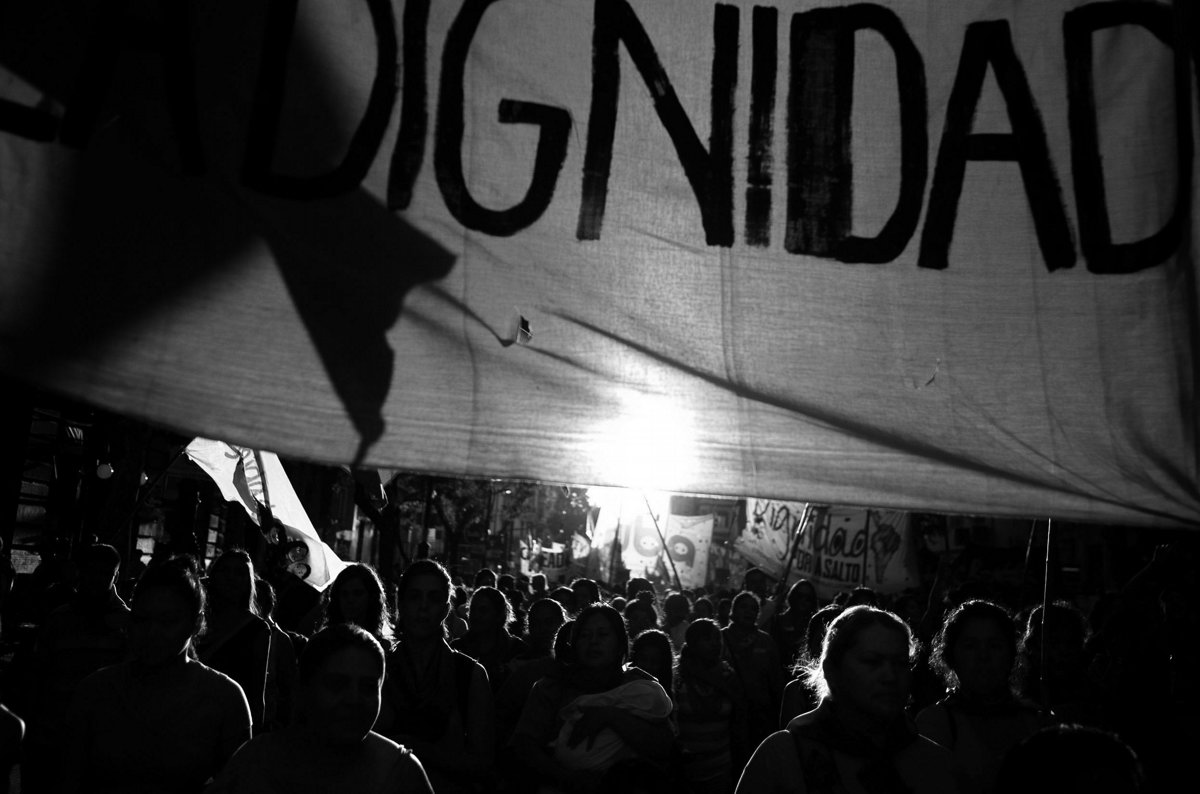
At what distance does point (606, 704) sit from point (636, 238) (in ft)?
9.01

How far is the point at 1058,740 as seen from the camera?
2.48 meters

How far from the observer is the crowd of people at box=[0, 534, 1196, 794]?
2881 mm

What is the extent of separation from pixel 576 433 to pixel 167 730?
194 cm

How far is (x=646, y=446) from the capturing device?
7.34ft

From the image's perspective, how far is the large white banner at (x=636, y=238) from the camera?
2.14 meters

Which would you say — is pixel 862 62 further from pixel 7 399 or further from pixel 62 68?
pixel 7 399

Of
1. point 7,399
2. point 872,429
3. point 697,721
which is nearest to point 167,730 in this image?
point 7,399

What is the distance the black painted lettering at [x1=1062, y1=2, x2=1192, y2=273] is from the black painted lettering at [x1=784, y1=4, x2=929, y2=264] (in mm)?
330

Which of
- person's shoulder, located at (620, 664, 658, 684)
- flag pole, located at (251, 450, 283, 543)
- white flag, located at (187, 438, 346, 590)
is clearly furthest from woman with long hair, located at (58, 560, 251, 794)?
flag pole, located at (251, 450, 283, 543)

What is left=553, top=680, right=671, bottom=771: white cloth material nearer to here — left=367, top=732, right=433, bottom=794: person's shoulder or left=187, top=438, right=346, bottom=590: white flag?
left=367, top=732, right=433, bottom=794: person's shoulder

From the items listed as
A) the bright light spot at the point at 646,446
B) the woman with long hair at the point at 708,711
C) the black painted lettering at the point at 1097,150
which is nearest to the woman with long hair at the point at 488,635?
the woman with long hair at the point at 708,711

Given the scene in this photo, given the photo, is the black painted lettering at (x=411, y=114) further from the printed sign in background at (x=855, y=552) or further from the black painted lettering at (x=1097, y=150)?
the printed sign in background at (x=855, y=552)

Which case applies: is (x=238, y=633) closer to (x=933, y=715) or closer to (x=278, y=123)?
(x=933, y=715)

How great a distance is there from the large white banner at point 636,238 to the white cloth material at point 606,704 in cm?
255
